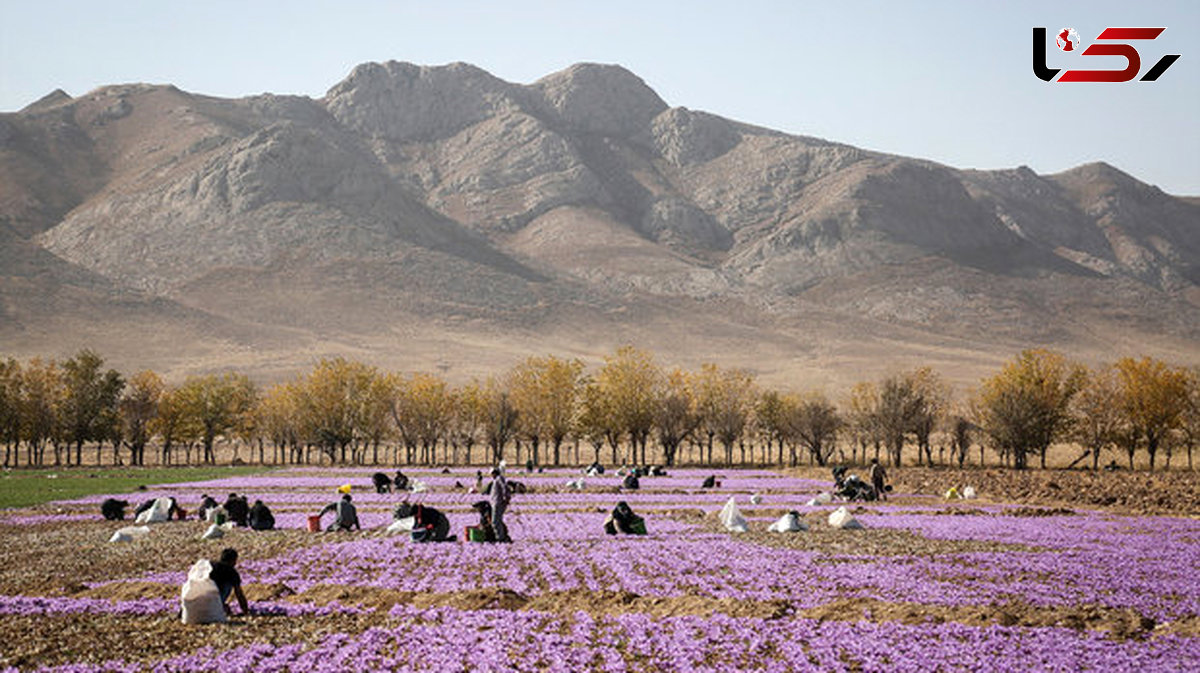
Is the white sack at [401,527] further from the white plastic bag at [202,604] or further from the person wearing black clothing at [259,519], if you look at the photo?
the white plastic bag at [202,604]

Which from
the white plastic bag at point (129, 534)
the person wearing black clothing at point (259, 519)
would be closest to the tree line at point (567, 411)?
the person wearing black clothing at point (259, 519)

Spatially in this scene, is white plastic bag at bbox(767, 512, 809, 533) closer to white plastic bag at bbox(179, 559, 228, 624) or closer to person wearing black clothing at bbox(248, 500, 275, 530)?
person wearing black clothing at bbox(248, 500, 275, 530)

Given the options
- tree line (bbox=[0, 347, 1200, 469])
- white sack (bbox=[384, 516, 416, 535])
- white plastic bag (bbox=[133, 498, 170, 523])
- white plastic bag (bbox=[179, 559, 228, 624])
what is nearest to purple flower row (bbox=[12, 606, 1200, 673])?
white plastic bag (bbox=[179, 559, 228, 624])

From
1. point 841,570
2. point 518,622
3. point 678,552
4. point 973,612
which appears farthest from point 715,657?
point 678,552

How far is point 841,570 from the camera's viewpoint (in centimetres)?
2300

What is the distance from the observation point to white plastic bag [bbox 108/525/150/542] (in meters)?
28.8

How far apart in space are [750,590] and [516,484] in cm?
3066

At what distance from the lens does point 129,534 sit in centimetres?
2930

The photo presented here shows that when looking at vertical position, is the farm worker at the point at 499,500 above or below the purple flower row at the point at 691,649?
above

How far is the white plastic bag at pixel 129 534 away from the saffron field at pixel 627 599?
282mm

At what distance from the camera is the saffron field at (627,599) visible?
15.0 m

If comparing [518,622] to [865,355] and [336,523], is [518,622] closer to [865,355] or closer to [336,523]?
[336,523]

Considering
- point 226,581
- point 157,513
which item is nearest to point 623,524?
point 226,581

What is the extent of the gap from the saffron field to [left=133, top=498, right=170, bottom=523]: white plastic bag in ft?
3.05
